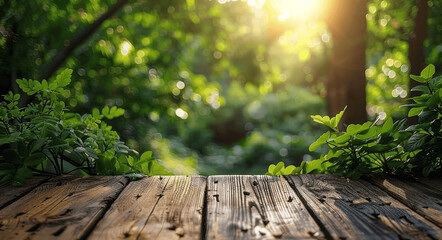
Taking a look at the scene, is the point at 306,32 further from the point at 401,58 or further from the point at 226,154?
the point at 226,154

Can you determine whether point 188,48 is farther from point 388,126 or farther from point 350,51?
point 388,126

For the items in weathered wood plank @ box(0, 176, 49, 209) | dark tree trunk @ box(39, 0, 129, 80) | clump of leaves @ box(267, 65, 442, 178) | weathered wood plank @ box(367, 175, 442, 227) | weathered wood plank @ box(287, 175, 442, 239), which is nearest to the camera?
weathered wood plank @ box(287, 175, 442, 239)

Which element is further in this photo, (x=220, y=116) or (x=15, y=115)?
(x=220, y=116)

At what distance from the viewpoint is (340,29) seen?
16.7 ft

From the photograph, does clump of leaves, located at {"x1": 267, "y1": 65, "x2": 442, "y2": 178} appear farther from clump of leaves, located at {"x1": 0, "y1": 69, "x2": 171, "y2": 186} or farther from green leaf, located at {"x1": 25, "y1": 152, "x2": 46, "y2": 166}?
→ green leaf, located at {"x1": 25, "y1": 152, "x2": 46, "y2": 166}

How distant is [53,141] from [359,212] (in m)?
1.40

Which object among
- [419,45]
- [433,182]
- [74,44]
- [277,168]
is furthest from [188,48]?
[433,182]

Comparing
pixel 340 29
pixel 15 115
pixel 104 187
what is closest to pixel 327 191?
pixel 104 187

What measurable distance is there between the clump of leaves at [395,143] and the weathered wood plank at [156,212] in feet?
2.05

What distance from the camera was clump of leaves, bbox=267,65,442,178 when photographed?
1695 mm

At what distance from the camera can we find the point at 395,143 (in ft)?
5.88

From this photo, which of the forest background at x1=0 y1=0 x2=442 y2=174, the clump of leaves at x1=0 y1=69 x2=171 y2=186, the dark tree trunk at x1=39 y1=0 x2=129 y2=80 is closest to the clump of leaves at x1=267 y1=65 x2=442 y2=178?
the clump of leaves at x1=0 y1=69 x2=171 y2=186

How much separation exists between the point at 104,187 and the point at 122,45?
3908 millimetres

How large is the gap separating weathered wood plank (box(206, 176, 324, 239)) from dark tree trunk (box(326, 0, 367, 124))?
374 cm
